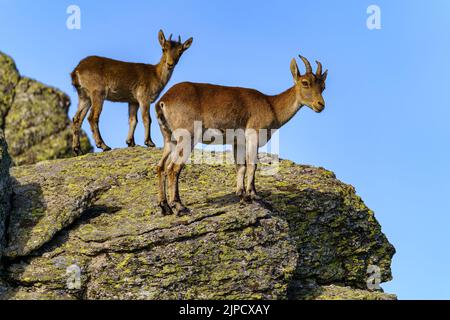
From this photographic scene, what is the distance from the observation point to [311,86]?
21.7m

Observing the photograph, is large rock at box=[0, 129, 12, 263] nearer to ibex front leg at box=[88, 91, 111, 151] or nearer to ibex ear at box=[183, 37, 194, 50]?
ibex front leg at box=[88, 91, 111, 151]

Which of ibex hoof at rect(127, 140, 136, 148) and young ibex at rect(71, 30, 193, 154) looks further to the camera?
ibex hoof at rect(127, 140, 136, 148)

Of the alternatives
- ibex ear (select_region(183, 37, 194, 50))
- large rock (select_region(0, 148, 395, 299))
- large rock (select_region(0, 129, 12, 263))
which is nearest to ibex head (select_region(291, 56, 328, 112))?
large rock (select_region(0, 148, 395, 299))

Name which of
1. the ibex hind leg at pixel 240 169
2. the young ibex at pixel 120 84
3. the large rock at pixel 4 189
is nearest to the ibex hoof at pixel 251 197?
the ibex hind leg at pixel 240 169

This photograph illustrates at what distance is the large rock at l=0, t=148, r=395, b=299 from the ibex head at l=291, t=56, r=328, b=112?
2757 millimetres

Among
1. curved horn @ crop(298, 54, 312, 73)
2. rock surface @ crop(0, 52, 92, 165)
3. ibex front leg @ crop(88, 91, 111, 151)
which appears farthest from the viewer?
rock surface @ crop(0, 52, 92, 165)

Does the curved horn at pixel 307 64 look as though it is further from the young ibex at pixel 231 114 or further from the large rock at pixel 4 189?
the large rock at pixel 4 189

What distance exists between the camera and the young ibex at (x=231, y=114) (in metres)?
19.8

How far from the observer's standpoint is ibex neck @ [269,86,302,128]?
2170 cm

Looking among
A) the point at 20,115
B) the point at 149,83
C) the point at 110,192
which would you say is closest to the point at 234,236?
the point at 110,192

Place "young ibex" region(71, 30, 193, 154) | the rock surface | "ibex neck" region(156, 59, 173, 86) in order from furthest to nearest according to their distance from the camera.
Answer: the rock surface → "ibex neck" region(156, 59, 173, 86) → "young ibex" region(71, 30, 193, 154)

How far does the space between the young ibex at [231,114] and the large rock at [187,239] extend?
866mm

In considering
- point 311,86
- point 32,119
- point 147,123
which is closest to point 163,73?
point 147,123

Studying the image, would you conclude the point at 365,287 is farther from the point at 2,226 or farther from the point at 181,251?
the point at 2,226
